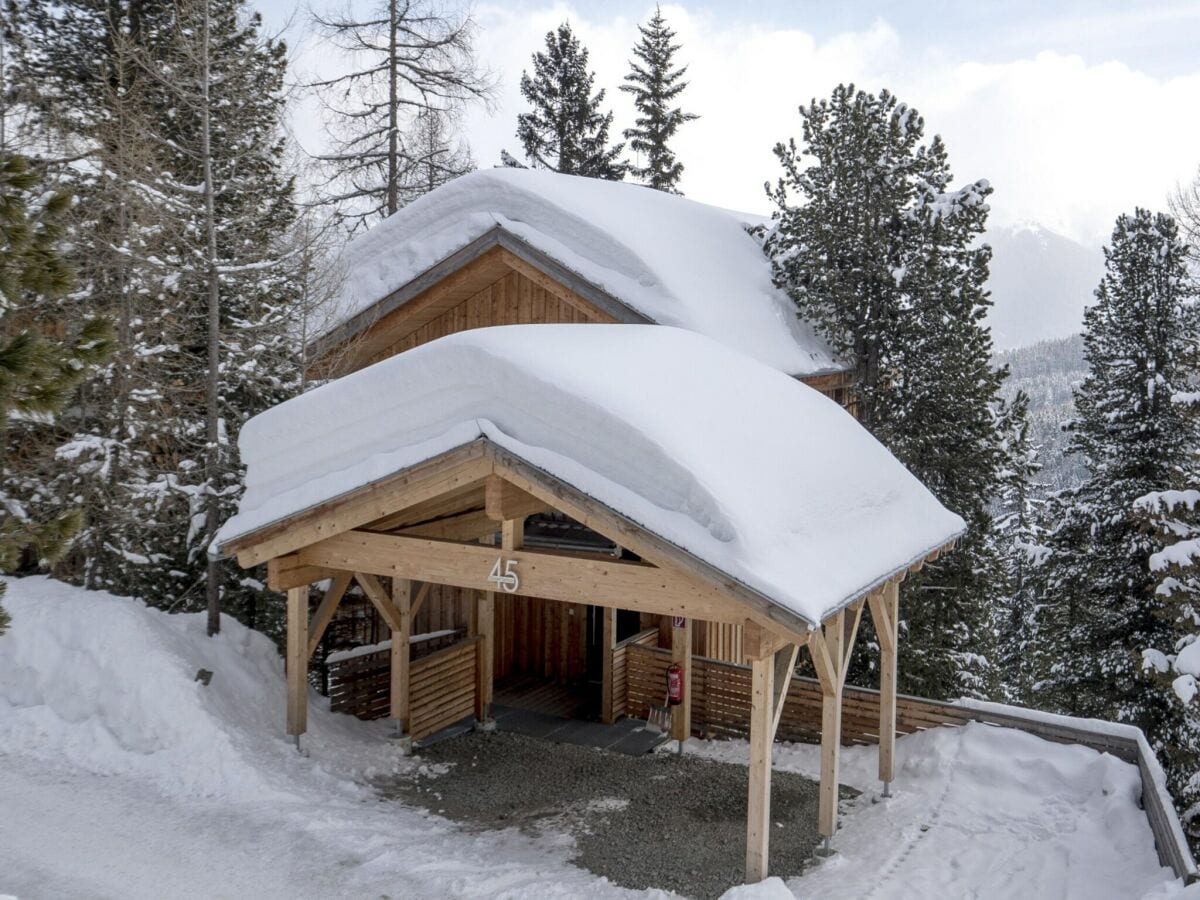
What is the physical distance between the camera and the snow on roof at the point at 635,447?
8.38 metres

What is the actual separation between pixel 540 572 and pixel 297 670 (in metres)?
3.80

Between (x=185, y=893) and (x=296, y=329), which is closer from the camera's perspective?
(x=185, y=893)

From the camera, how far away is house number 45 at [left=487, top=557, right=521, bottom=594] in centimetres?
962

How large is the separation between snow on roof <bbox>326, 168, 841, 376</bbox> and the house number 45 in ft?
19.9

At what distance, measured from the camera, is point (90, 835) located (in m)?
8.96

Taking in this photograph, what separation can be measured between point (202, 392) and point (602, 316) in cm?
673

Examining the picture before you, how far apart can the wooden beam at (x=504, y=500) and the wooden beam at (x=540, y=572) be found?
1.37 ft

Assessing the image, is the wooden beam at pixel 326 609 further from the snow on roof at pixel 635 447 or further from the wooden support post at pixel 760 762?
the wooden support post at pixel 760 762

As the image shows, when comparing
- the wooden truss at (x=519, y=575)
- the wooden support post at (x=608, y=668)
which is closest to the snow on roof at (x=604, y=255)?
the wooden support post at (x=608, y=668)

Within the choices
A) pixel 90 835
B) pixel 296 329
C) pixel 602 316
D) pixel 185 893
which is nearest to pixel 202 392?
pixel 296 329

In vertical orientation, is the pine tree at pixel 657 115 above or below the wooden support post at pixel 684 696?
above

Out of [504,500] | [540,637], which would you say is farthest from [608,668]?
[504,500]

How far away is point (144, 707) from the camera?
1091 centimetres

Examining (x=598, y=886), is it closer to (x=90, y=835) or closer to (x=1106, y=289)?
(x=90, y=835)
